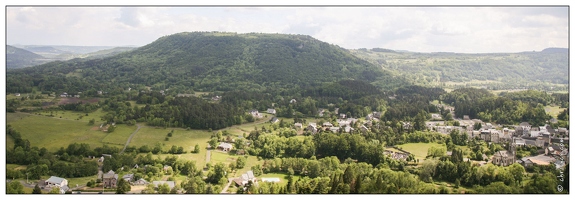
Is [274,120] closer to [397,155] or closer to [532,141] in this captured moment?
[397,155]

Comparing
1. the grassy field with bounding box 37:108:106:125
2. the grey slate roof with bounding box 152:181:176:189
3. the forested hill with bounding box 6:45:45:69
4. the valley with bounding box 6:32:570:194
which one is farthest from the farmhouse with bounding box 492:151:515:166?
the forested hill with bounding box 6:45:45:69

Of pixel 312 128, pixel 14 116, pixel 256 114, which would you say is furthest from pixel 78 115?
pixel 312 128

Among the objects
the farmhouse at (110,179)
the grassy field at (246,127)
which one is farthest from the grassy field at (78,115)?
the farmhouse at (110,179)

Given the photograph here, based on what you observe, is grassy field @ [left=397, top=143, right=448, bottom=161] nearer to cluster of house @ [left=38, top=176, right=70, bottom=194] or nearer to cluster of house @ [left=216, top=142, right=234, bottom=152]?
cluster of house @ [left=216, top=142, right=234, bottom=152]

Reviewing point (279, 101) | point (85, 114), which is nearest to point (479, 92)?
point (279, 101)

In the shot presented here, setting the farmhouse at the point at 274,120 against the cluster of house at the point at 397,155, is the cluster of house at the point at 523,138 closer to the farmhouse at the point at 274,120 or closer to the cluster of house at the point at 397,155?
the cluster of house at the point at 397,155

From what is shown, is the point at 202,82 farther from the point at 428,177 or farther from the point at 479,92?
the point at 428,177
